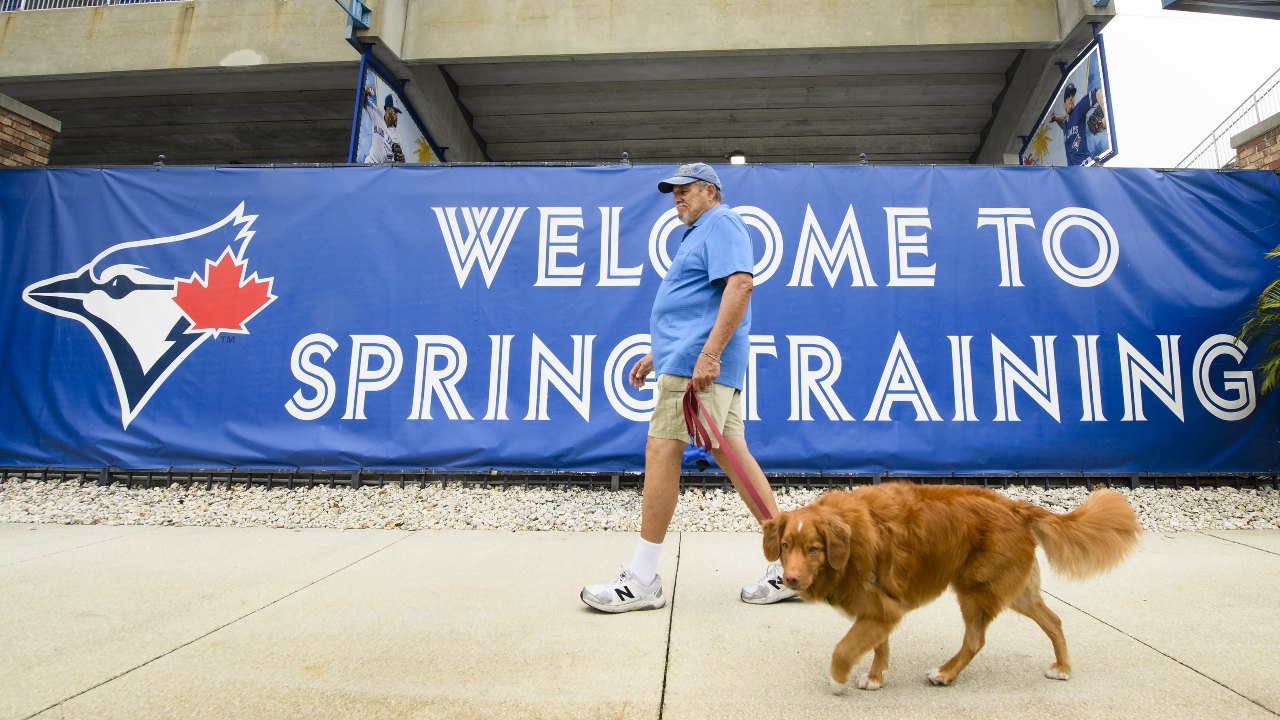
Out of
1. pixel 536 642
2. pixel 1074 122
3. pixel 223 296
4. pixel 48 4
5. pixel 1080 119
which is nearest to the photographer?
pixel 536 642

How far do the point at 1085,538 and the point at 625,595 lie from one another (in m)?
1.46

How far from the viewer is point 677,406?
2.34 meters

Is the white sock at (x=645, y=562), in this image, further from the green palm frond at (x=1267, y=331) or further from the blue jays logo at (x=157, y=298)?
Answer: the green palm frond at (x=1267, y=331)

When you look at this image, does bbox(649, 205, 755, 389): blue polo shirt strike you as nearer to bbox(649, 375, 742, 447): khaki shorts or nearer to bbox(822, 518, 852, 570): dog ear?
bbox(649, 375, 742, 447): khaki shorts

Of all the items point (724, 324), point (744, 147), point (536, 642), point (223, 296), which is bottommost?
point (536, 642)

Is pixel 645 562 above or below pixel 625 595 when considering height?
above

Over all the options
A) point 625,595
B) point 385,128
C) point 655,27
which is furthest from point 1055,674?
point 385,128

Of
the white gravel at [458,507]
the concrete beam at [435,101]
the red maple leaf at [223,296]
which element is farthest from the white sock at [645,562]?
the concrete beam at [435,101]

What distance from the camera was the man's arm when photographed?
2225 millimetres

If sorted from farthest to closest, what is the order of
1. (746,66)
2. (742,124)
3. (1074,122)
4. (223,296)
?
(742,124)
(746,66)
(1074,122)
(223,296)

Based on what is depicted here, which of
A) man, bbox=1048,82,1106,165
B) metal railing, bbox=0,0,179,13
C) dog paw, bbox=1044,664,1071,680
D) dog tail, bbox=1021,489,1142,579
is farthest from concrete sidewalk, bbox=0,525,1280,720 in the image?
metal railing, bbox=0,0,179,13

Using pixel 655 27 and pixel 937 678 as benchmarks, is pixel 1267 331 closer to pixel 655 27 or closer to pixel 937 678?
pixel 937 678

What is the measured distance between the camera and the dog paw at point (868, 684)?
65.6 inches

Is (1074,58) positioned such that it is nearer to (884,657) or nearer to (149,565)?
(884,657)
